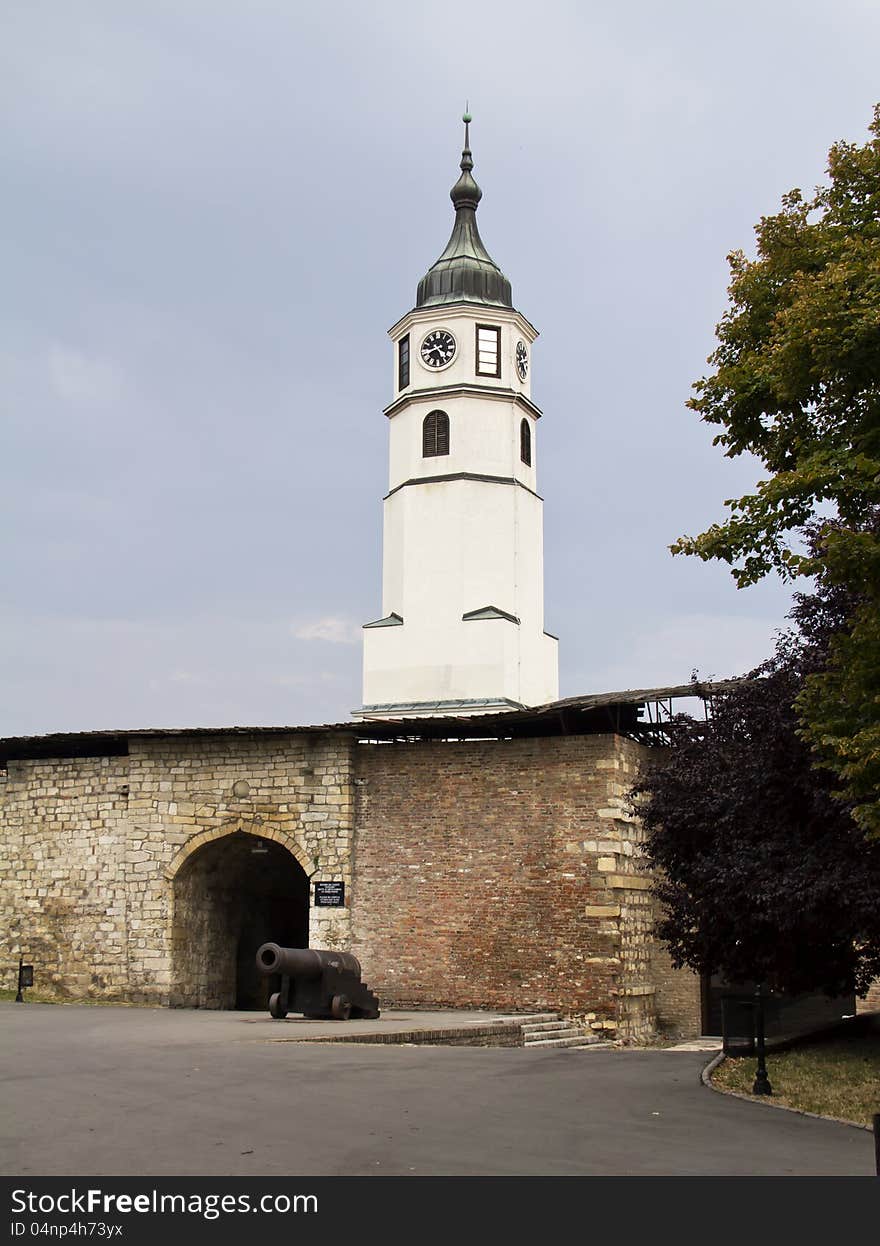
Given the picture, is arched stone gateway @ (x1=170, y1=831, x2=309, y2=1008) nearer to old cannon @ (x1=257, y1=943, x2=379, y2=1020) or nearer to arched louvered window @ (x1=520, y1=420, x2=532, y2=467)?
old cannon @ (x1=257, y1=943, x2=379, y2=1020)

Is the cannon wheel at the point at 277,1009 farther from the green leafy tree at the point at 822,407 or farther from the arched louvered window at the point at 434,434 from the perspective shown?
the arched louvered window at the point at 434,434

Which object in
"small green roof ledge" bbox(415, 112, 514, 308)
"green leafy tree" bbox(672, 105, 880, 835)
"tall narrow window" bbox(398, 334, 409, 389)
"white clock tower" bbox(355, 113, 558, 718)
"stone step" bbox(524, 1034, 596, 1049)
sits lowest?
"stone step" bbox(524, 1034, 596, 1049)

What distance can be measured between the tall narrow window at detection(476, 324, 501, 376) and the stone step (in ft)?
82.7

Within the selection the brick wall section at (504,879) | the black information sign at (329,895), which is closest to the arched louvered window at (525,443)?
the brick wall section at (504,879)

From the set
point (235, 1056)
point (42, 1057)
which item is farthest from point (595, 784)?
point (42, 1057)

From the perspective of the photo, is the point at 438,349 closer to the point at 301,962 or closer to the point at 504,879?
the point at 504,879

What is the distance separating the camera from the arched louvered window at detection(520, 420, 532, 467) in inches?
1575

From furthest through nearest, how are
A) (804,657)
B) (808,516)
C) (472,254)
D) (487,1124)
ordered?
(472,254)
(804,657)
(808,516)
(487,1124)

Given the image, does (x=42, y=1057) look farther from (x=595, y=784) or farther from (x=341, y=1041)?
(x=595, y=784)

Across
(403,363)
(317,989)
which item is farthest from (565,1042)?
(403,363)

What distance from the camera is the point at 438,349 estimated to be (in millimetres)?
39312

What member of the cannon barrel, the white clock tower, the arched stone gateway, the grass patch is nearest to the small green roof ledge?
the white clock tower

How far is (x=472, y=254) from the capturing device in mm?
41750
